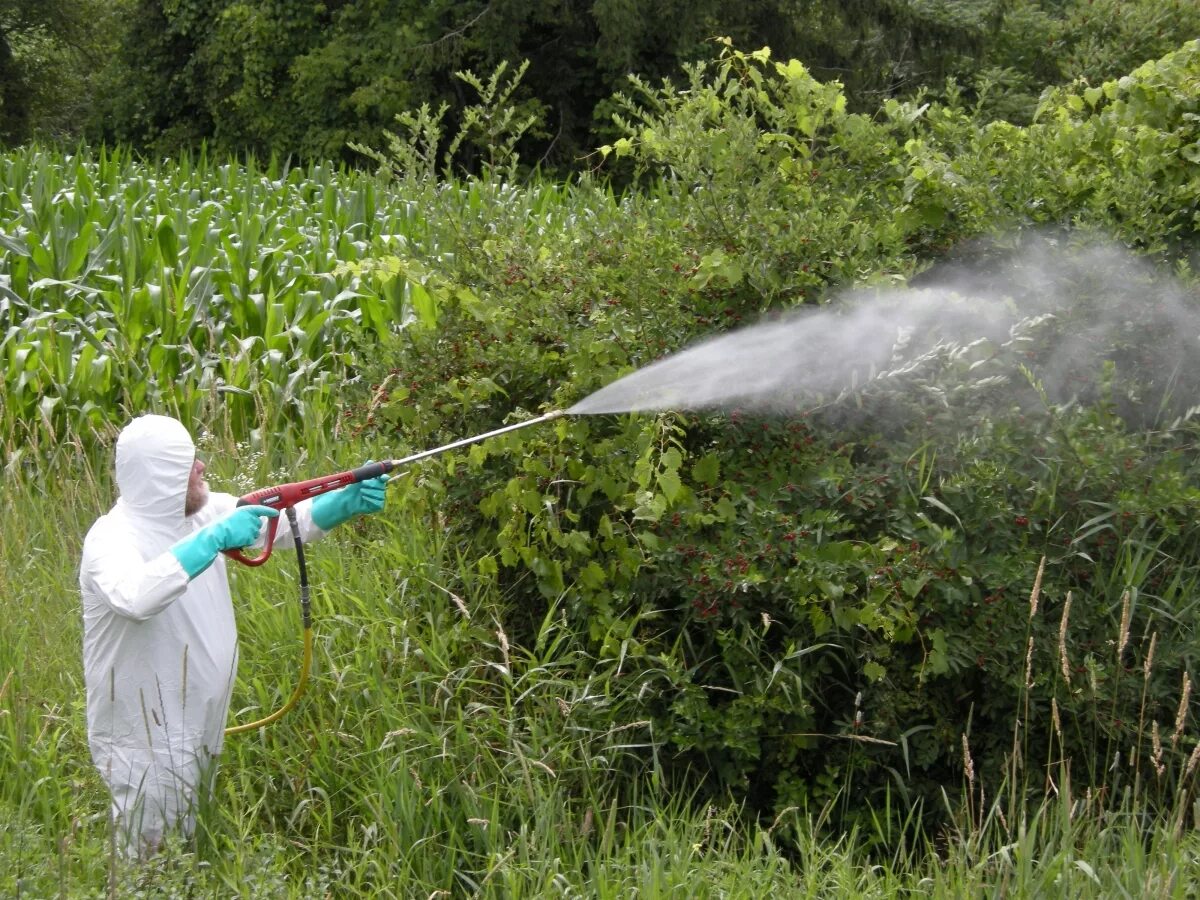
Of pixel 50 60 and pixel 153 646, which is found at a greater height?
pixel 153 646

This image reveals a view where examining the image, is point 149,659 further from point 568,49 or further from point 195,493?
point 568,49

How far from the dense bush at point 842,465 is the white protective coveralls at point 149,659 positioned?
0.82m

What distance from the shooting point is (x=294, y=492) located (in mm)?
3504

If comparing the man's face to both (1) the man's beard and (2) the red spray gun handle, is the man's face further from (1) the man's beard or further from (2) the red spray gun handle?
(2) the red spray gun handle

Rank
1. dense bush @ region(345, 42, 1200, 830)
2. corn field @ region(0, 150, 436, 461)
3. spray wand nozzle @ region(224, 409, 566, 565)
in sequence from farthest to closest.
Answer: corn field @ region(0, 150, 436, 461), dense bush @ region(345, 42, 1200, 830), spray wand nozzle @ region(224, 409, 566, 565)

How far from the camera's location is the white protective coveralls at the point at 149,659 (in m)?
3.33

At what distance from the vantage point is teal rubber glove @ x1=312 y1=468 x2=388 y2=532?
3676mm

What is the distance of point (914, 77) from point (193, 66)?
10987mm

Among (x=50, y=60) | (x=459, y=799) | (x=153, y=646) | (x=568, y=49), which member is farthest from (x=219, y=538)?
(x=50, y=60)

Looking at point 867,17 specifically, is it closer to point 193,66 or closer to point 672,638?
point 193,66

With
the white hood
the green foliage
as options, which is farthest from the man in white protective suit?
the green foliage

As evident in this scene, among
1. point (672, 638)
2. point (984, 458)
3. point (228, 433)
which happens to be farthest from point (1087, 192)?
point (228, 433)

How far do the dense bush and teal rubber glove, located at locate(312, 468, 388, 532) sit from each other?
32cm

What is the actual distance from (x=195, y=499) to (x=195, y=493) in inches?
0.6
